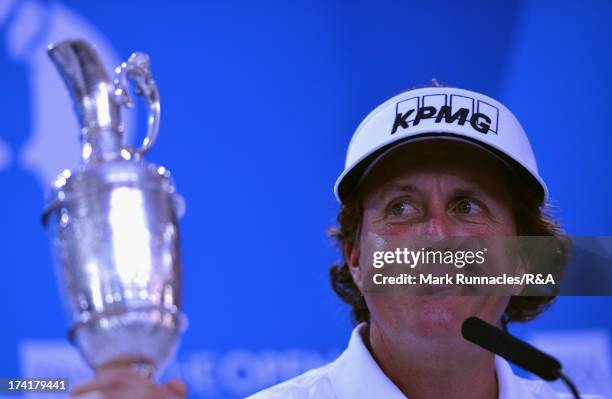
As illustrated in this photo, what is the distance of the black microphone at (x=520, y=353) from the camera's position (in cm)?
66

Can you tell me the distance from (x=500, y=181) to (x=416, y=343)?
0.23 metres

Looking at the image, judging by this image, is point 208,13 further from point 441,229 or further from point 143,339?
point 143,339

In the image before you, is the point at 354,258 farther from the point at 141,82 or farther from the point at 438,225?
the point at 141,82

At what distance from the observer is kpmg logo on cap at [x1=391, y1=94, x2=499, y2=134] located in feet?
3.50

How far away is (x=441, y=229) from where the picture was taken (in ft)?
3.41

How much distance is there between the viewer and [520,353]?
673 mm

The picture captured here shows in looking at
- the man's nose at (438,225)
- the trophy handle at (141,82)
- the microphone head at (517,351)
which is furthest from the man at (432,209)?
the trophy handle at (141,82)

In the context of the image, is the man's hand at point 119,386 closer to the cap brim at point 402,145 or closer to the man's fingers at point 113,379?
the man's fingers at point 113,379

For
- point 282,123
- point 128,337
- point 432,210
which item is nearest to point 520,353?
point 128,337

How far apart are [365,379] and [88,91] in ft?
2.12

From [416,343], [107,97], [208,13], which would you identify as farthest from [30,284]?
[107,97]

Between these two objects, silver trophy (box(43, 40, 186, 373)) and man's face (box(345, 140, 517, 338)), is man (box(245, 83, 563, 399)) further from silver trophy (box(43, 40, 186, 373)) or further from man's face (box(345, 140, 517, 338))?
silver trophy (box(43, 40, 186, 373))

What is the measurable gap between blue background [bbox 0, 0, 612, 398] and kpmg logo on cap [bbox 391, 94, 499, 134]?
1.96ft

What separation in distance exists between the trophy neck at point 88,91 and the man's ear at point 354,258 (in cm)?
61
